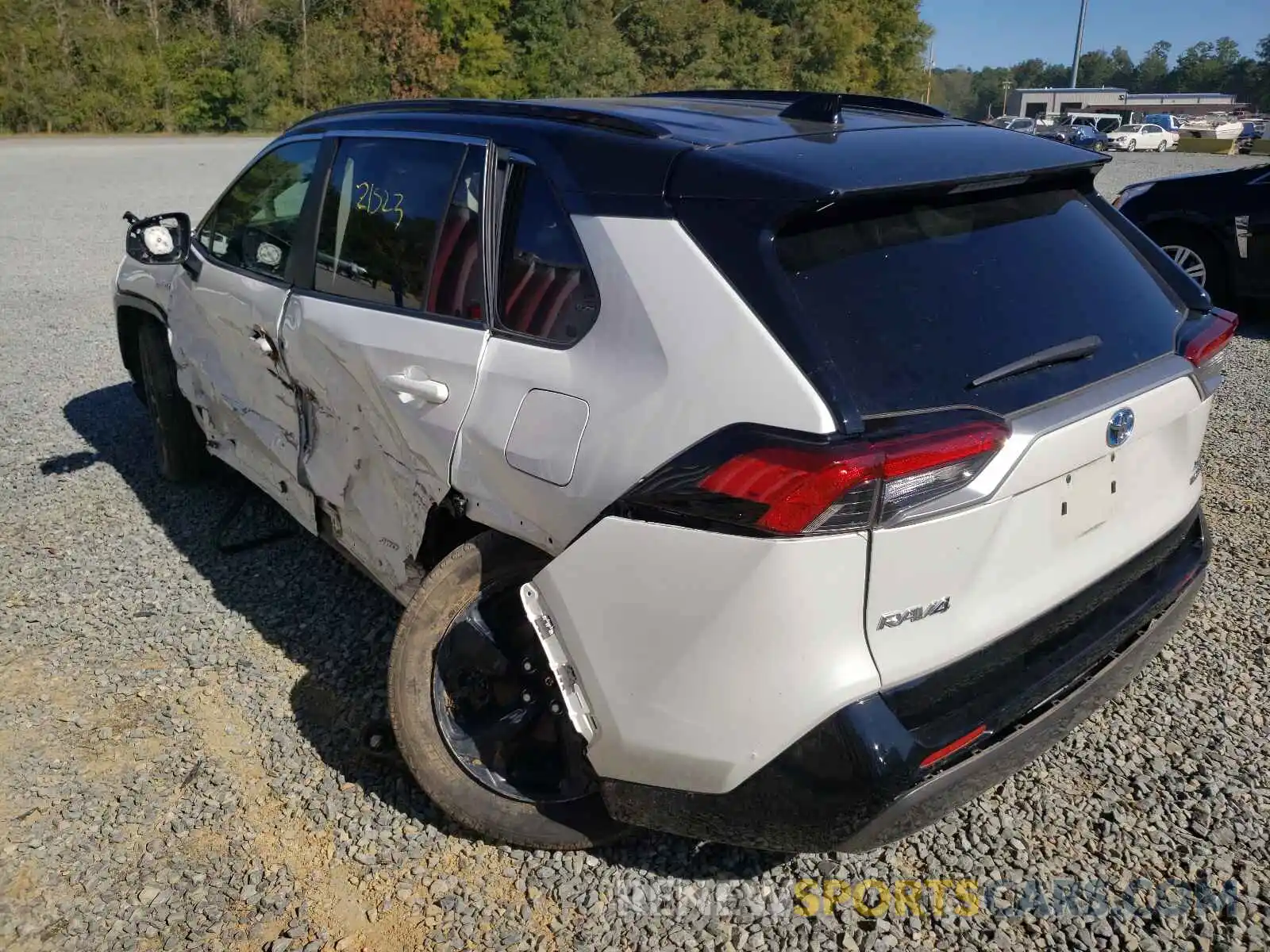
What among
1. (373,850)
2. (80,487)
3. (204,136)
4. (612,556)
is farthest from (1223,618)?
(204,136)

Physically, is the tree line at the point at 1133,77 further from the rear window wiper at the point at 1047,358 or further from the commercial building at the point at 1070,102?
the rear window wiper at the point at 1047,358

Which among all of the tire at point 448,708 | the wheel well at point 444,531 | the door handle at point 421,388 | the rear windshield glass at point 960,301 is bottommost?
the tire at point 448,708

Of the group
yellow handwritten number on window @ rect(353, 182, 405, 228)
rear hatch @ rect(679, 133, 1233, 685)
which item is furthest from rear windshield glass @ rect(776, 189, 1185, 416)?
yellow handwritten number on window @ rect(353, 182, 405, 228)

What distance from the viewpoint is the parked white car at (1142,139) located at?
1716 inches

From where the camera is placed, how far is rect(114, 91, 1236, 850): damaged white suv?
189 cm

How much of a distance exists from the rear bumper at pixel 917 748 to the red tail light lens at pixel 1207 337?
1.76 feet

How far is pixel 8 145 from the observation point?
31.4 m

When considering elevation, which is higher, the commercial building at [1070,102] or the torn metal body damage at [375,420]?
the commercial building at [1070,102]

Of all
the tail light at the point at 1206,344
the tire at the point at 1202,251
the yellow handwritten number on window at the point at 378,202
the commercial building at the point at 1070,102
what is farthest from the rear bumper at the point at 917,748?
the commercial building at the point at 1070,102

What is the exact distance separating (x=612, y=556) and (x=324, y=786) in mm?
1348

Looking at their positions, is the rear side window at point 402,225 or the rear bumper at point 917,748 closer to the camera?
the rear bumper at point 917,748

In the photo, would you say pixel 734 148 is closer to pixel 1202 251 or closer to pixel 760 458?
pixel 760 458

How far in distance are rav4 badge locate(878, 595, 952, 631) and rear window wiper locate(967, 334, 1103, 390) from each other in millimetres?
433

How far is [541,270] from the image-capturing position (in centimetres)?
243
